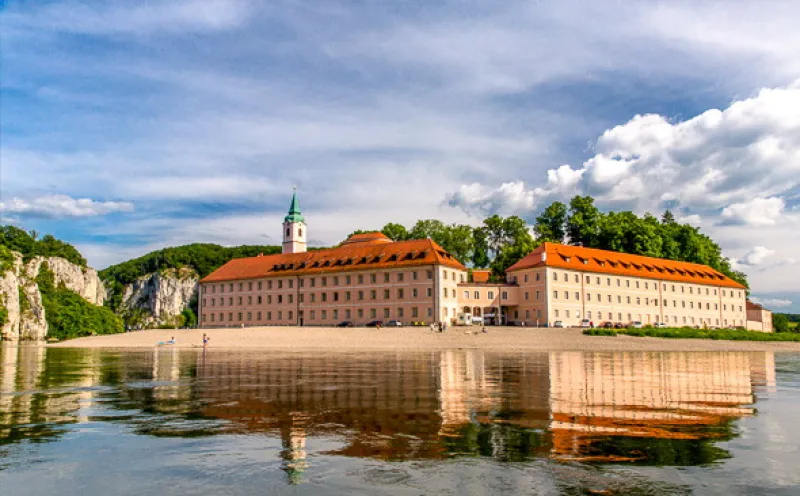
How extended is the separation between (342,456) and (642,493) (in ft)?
16.7

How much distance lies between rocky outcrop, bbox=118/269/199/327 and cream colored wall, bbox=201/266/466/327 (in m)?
74.5

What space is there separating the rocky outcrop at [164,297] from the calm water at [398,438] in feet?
561

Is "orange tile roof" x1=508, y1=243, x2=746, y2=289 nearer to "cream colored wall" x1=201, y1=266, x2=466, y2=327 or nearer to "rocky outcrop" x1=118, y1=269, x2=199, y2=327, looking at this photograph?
"cream colored wall" x1=201, y1=266, x2=466, y2=327

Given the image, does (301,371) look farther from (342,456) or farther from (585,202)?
(585,202)

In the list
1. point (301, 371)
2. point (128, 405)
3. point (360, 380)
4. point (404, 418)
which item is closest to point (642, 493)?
point (404, 418)

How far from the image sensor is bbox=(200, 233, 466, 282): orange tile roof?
301ft

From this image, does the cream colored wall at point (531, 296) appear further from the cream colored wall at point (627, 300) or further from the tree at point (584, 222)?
the tree at point (584, 222)

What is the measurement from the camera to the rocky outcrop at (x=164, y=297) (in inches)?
7308

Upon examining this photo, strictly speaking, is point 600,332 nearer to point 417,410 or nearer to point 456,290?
point 456,290

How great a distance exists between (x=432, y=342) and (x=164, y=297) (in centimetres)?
14758

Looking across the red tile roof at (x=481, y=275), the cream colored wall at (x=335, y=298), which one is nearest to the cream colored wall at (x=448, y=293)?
the cream colored wall at (x=335, y=298)

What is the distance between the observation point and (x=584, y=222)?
358 feet

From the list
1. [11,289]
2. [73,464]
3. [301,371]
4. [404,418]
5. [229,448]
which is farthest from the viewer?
[11,289]

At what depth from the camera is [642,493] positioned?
888cm
